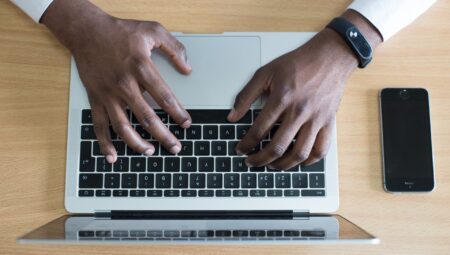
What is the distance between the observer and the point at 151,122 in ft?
2.07

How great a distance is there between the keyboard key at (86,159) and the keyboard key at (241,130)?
235 mm

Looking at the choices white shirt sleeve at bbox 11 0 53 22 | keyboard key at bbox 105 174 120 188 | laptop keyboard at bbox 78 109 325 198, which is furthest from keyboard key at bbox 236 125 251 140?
white shirt sleeve at bbox 11 0 53 22

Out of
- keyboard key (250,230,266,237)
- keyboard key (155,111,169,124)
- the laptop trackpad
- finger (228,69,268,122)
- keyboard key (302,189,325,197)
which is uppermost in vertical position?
the laptop trackpad

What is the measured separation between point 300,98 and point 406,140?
19 centimetres

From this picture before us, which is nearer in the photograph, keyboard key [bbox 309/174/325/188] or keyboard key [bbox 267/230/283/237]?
keyboard key [bbox 267/230/283/237]

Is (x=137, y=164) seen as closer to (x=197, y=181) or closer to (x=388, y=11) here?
(x=197, y=181)

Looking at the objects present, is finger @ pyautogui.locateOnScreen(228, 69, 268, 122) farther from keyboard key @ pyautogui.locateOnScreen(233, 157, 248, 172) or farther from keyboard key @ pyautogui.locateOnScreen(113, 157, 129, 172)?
keyboard key @ pyautogui.locateOnScreen(113, 157, 129, 172)

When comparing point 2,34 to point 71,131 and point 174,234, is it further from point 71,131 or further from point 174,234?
point 174,234

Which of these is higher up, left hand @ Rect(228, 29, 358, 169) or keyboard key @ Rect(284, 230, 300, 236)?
left hand @ Rect(228, 29, 358, 169)

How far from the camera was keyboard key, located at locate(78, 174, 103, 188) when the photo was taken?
648mm

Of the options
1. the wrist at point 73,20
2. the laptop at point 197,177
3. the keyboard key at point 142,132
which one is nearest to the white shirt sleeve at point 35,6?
the wrist at point 73,20

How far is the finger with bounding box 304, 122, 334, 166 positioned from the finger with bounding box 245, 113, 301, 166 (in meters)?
0.04

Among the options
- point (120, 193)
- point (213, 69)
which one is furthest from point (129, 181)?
point (213, 69)

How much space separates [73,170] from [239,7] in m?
0.39
